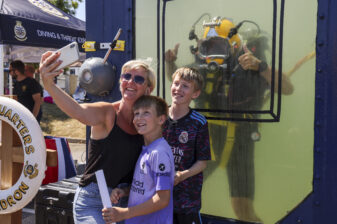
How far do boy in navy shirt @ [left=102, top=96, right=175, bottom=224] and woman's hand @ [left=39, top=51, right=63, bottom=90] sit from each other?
404 mm

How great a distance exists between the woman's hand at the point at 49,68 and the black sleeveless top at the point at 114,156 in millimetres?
355

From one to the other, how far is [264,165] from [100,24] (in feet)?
5.83

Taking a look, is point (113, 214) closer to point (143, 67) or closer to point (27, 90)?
point (143, 67)

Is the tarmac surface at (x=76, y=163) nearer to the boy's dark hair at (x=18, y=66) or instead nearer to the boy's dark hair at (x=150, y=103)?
the boy's dark hair at (x=18, y=66)

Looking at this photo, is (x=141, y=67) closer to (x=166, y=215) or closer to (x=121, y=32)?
(x=166, y=215)

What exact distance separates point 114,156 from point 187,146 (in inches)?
20.1

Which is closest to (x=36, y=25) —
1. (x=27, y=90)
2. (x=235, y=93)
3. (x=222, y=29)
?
(x=27, y=90)

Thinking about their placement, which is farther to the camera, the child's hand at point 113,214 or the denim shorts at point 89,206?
the denim shorts at point 89,206

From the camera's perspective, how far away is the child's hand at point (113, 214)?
1517 mm

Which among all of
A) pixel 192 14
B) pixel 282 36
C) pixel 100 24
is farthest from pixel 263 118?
pixel 100 24

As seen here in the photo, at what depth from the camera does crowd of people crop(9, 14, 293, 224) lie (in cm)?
161

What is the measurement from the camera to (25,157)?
2168 millimetres

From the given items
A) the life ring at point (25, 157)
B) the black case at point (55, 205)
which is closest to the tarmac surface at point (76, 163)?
the black case at point (55, 205)

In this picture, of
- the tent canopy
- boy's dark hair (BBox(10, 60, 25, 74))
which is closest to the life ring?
the tent canopy
